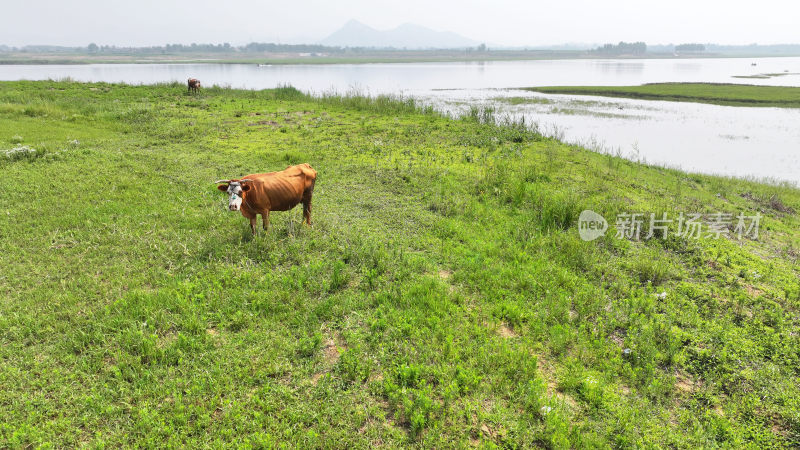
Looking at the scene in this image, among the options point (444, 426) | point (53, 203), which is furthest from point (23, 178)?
point (444, 426)

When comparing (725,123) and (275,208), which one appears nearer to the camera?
(275,208)

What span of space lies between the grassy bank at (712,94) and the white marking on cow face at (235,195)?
4007 cm

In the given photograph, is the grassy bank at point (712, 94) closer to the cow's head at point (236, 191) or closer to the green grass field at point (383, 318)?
the green grass field at point (383, 318)

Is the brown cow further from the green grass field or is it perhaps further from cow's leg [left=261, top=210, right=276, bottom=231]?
the green grass field

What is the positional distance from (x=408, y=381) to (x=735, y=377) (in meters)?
3.84

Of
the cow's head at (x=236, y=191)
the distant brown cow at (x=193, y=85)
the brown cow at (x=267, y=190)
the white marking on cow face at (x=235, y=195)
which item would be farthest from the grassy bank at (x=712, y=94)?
the white marking on cow face at (x=235, y=195)

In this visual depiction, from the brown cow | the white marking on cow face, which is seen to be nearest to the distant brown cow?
the brown cow

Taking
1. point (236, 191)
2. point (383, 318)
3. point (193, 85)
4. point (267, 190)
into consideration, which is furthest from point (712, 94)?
point (236, 191)

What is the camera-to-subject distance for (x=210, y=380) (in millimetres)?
4320

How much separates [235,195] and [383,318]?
3.06 meters

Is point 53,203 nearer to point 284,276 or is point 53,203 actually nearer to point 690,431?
point 284,276

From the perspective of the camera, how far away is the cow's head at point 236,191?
6.22m

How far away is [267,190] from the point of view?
693 centimetres

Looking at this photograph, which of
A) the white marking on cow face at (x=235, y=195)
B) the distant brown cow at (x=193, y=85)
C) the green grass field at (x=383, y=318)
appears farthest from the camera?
the distant brown cow at (x=193, y=85)
